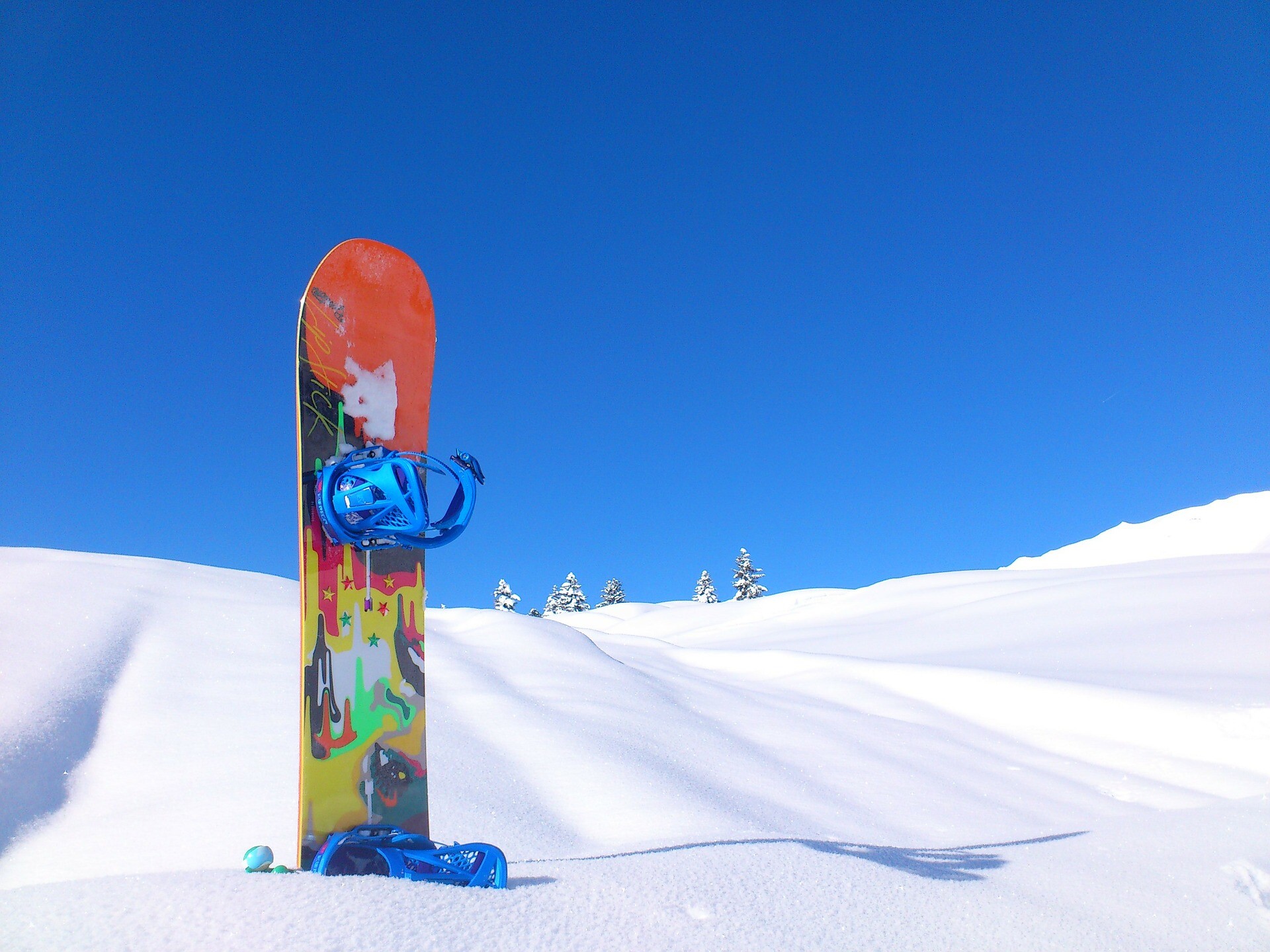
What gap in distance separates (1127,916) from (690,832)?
84.0 inches

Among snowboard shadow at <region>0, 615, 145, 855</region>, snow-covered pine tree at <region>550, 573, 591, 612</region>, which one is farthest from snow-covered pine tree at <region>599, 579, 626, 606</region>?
snowboard shadow at <region>0, 615, 145, 855</region>

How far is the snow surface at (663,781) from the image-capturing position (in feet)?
7.40

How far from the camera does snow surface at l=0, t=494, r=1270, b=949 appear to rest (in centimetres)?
226

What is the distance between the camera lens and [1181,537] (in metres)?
36.7

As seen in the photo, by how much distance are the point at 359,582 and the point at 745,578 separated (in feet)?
143

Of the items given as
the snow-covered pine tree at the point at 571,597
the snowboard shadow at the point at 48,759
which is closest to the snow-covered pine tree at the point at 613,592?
the snow-covered pine tree at the point at 571,597

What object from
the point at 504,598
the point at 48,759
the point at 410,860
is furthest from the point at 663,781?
the point at 504,598

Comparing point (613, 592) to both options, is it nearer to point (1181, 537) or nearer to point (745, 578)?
point (745, 578)

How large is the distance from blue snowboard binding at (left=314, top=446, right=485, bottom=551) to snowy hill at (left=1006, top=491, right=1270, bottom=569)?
37085mm

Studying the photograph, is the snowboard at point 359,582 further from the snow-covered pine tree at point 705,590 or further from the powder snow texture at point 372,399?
the snow-covered pine tree at point 705,590

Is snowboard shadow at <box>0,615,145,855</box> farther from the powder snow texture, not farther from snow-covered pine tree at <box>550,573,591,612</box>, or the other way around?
snow-covered pine tree at <box>550,573,591,612</box>

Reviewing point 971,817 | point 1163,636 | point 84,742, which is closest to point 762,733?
point 971,817

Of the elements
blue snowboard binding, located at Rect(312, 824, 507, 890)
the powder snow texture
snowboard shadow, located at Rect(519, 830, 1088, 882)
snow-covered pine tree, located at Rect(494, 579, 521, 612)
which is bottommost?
snowboard shadow, located at Rect(519, 830, 1088, 882)

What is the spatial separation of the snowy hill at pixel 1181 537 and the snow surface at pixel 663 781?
26.9 m
